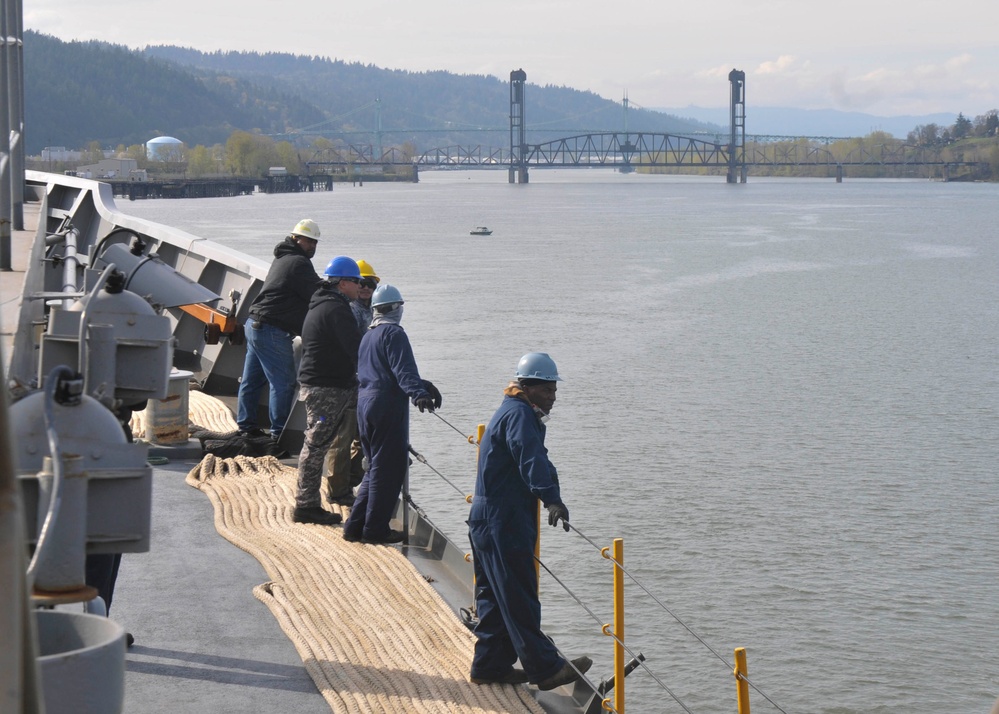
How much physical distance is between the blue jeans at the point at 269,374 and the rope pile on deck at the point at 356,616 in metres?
1.05

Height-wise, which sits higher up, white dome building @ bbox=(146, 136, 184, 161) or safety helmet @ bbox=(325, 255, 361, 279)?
white dome building @ bbox=(146, 136, 184, 161)

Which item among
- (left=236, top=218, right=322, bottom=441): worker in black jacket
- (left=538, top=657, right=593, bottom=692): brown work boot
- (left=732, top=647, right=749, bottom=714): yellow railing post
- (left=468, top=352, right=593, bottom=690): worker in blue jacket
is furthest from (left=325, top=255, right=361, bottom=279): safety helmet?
(left=732, top=647, right=749, bottom=714): yellow railing post

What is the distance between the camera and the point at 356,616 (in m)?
6.35

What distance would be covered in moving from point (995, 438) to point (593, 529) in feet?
35.3

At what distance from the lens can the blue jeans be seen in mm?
9172

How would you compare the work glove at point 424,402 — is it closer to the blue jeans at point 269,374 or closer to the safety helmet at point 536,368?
the safety helmet at point 536,368

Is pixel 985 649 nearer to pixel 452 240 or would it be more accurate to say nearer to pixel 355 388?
pixel 355 388

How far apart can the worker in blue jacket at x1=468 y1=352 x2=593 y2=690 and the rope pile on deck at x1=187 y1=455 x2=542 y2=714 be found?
144mm

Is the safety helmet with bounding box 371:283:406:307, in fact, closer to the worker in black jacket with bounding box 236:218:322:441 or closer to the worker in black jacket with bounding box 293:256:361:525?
the worker in black jacket with bounding box 293:256:361:525

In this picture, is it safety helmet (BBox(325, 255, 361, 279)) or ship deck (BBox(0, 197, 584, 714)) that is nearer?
ship deck (BBox(0, 197, 584, 714))

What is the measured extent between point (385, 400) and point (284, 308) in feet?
7.14

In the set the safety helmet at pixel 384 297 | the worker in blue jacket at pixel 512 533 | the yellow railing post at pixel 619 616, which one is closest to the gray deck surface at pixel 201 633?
the worker in blue jacket at pixel 512 533

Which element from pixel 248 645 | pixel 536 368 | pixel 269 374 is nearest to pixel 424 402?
pixel 536 368

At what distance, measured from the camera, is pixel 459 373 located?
96.3ft
